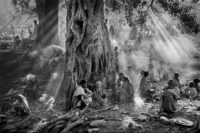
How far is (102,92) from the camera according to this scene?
10805 millimetres

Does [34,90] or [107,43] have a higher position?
[107,43]

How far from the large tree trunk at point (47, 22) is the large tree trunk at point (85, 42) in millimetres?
6915

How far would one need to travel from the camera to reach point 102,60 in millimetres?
11594

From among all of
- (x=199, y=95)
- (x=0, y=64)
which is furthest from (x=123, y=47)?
(x=199, y=95)

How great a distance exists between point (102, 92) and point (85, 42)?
2158 millimetres

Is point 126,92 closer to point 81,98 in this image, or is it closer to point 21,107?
point 81,98

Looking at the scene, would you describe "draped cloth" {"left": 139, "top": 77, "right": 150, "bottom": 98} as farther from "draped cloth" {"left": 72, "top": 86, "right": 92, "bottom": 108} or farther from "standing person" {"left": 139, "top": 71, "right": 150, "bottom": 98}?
"draped cloth" {"left": 72, "top": 86, "right": 92, "bottom": 108}

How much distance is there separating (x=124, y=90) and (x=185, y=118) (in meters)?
2.88

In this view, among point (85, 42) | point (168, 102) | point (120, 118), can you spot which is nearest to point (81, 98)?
point (120, 118)

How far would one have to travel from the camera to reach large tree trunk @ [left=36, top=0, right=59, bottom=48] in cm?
1823

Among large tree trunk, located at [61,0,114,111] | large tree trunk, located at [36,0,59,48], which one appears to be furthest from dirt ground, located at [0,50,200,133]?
large tree trunk, located at [36,0,59,48]

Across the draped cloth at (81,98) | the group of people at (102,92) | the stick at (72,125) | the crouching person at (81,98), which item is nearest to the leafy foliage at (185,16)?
the group of people at (102,92)

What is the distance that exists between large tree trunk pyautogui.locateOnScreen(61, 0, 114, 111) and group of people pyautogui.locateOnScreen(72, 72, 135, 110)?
15.0 inches

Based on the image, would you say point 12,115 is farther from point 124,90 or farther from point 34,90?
point 124,90
